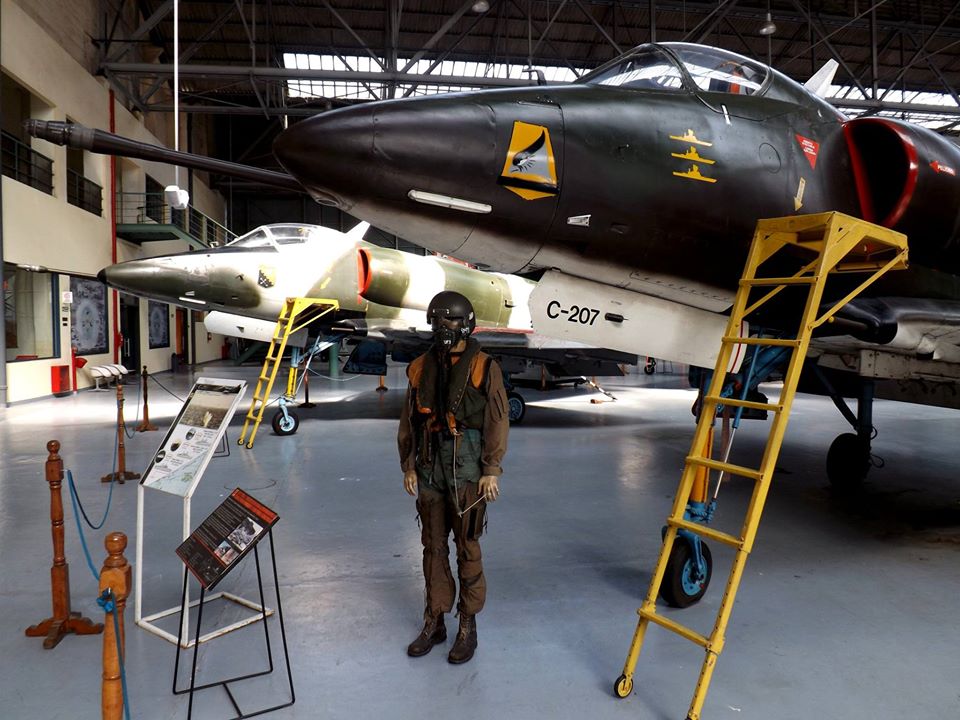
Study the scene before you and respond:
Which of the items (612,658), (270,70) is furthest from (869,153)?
(270,70)

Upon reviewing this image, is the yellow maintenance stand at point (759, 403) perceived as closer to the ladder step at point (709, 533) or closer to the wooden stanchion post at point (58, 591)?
the ladder step at point (709, 533)

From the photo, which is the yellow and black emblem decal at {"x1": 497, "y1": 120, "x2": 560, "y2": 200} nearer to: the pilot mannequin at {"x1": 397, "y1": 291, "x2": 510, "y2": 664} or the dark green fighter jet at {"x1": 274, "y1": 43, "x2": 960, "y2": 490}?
the dark green fighter jet at {"x1": 274, "y1": 43, "x2": 960, "y2": 490}

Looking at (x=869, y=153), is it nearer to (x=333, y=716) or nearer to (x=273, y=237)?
(x=333, y=716)

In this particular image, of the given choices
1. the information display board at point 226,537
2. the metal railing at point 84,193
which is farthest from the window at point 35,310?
the information display board at point 226,537

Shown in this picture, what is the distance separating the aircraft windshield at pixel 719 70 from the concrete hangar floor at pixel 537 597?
9.90 ft

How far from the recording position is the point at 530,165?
8.63 feet

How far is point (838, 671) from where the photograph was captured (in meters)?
2.73

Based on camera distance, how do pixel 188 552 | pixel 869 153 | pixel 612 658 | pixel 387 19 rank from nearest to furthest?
pixel 188 552 → pixel 612 658 → pixel 869 153 → pixel 387 19

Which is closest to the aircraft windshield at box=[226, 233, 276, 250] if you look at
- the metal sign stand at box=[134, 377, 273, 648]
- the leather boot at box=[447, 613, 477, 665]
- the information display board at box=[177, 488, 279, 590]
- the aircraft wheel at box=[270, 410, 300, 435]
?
the aircraft wheel at box=[270, 410, 300, 435]

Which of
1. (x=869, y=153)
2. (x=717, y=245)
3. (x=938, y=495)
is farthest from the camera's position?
(x=938, y=495)

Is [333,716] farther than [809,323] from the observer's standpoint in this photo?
No

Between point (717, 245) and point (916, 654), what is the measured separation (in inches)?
89.7

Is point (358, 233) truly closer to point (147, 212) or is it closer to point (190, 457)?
point (190, 457)

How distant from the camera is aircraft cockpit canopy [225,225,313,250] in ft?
30.1
